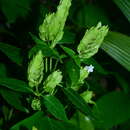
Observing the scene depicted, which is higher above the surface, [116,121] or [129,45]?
[129,45]

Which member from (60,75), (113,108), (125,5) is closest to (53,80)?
(60,75)

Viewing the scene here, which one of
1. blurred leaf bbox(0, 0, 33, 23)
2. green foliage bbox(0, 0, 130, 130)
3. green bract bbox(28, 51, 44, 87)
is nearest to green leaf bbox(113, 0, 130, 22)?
green foliage bbox(0, 0, 130, 130)

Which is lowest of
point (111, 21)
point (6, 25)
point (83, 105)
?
point (6, 25)

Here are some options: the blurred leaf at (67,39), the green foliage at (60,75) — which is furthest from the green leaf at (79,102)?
the blurred leaf at (67,39)

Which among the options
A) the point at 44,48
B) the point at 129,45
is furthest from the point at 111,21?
the point at 44,48

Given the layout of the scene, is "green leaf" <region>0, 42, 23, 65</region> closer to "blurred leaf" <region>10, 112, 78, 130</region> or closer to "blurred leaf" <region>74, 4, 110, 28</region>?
"blurred leaf" <region>10, 112, 78, 130</region>

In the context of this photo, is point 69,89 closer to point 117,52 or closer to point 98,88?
point 117,52

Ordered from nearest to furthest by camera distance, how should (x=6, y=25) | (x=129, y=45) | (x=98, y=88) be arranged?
(x=129, y=45) < (x=98, y=88) < (x=6, y=25)

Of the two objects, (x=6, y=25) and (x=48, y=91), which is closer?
(x=48, y=91)

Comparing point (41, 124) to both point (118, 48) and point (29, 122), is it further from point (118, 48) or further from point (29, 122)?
point (118, 48)
